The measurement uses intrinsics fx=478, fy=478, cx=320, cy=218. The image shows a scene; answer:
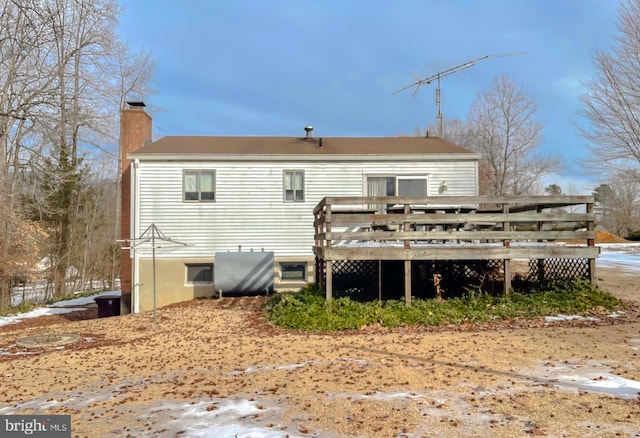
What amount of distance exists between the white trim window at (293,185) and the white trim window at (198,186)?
7.12ft

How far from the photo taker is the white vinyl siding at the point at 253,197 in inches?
563

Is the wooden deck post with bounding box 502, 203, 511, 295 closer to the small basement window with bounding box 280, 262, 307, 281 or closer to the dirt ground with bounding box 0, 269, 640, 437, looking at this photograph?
the dirt ground with bounding box 0, 269, 640, 437

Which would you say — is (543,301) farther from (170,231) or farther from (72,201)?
(72,201)

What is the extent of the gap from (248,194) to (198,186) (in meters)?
1.52

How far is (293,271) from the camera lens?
47.8ft

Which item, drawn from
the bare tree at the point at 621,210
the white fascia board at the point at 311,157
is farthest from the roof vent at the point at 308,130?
the bare tree at the point at 621,210

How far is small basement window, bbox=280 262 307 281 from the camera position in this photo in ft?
47.7

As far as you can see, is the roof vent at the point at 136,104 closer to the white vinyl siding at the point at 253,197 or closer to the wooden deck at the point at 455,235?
the white vinyl siding at the point at 253,197

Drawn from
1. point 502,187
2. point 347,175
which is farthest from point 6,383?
point 502,187

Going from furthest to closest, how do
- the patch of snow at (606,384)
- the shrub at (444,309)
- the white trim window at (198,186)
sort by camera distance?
the white trim window at (198,186), the shrub at (444,309), the patch of snow at (606,384)

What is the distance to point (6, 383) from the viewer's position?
19.5ft

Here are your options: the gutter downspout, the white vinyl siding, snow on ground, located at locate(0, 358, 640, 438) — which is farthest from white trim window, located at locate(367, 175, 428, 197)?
snow on ground, located at locate(0, 358, 640, 438)

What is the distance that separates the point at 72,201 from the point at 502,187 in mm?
27528

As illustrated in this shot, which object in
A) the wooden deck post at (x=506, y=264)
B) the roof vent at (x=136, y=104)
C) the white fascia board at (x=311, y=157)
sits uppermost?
the roof vent at (x=136, y=104)
